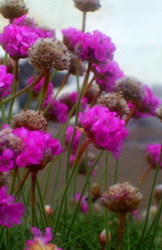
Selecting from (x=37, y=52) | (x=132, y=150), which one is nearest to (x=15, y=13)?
(x=37, y=52)

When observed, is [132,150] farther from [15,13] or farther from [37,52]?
[37,52]

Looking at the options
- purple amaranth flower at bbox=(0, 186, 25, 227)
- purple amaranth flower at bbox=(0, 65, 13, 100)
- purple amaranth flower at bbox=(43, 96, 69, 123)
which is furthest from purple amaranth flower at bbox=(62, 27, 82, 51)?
purple amaranth flower at bbox=(0, 186, 25, 227)

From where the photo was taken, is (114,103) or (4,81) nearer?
(4,81)

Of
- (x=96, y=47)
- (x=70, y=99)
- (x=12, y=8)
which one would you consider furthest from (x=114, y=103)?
(x=70, y=99)

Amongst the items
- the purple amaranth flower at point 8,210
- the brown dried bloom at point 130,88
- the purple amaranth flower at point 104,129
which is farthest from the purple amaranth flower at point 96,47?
the purple amaranth flower at point 8,210

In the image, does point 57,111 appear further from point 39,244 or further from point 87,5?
point 39,244

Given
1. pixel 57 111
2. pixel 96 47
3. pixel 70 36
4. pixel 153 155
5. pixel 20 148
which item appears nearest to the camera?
pixel 20 148

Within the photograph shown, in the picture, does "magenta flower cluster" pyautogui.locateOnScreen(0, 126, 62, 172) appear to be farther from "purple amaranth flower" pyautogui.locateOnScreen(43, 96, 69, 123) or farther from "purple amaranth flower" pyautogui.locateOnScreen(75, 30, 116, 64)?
"purple amaranth flower" pyautogui.locateOnScreen(43, 96, 69, 123)

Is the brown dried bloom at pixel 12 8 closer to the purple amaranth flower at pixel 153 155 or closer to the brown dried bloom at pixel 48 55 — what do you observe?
the brown dried bloom at pixel 48 55
